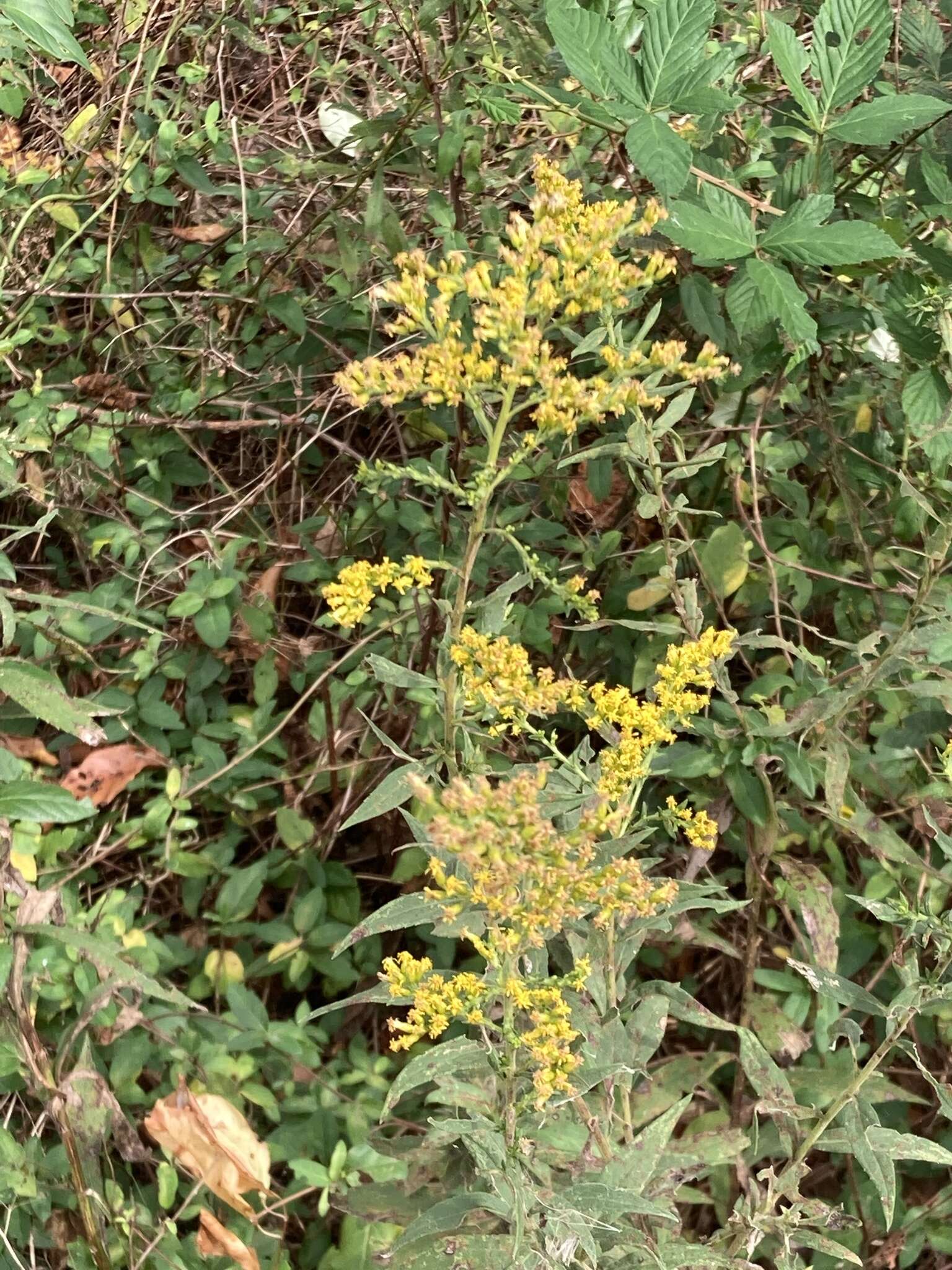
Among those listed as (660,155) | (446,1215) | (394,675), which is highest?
(660,155)

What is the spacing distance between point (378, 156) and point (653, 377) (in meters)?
0.90

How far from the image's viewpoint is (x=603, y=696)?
125cm

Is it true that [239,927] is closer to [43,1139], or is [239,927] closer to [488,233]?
[43,1139]

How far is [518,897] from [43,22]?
3.58ft

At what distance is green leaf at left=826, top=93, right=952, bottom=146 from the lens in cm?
138

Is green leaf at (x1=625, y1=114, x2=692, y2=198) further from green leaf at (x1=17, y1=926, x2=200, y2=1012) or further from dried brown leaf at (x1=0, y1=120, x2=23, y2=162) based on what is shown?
dried brown leaf at (x1=0, y1=120, x2=23, y2=162)

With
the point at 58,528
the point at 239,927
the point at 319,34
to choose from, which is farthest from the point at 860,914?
the point at 319,34

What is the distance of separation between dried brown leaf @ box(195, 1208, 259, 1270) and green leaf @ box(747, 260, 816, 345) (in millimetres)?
1591

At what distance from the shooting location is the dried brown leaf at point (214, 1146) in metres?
1.62

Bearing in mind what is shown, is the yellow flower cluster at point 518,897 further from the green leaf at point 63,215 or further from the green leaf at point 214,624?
the green leaf at point 63,215

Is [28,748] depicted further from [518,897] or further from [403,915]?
[518,897]

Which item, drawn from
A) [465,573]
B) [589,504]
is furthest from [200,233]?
[465,573]

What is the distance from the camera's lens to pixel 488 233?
6.62 ft

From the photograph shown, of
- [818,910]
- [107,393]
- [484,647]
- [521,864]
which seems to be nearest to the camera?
[521,864]
